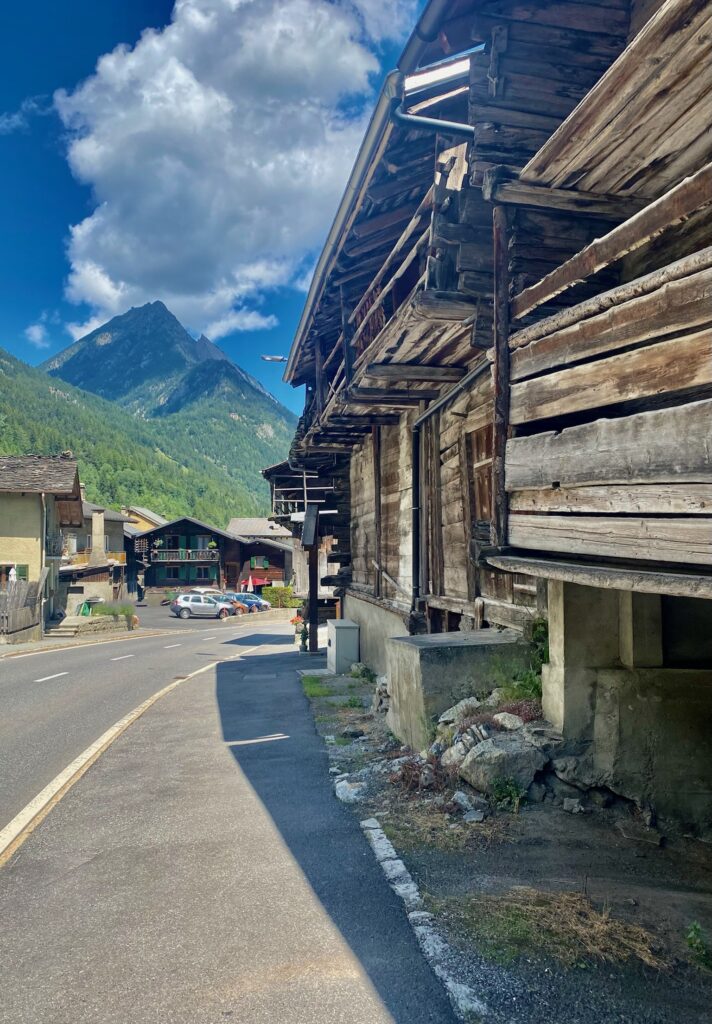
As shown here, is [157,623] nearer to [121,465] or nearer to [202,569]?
[202,569]

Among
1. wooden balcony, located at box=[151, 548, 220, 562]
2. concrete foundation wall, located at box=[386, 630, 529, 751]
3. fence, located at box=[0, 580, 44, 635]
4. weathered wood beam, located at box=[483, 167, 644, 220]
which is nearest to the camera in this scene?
weathered wood beam, located at box=[483, 167, 644, 220]

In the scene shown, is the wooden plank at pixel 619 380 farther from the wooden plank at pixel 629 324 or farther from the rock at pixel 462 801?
the rock at pixel 462 801

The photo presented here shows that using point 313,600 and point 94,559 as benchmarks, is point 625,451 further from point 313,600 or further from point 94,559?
point 94,559

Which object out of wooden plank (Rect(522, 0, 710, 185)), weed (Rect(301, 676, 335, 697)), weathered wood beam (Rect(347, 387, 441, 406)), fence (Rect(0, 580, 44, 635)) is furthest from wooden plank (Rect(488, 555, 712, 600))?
fence (Rect(0, 580, 44, 635))

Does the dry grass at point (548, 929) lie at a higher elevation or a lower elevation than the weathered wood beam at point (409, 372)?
lower

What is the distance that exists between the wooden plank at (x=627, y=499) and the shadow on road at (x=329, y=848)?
267 cm

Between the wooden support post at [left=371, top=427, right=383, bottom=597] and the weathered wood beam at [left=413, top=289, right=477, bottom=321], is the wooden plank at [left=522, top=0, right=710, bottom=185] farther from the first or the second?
the wooden support post at [left=371, top=427, right=383, bottom=597]

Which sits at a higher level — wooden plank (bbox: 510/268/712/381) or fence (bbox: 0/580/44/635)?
wooden plank (bbox: 510/268/712/381)

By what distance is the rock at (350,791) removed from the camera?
20.0 feet

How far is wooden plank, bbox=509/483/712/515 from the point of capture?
3.38m

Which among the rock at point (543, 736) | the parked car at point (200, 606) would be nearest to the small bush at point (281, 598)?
the parked car at point (200, 606)

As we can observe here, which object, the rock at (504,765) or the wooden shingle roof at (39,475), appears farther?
the wooden shingle roof at (39,475)

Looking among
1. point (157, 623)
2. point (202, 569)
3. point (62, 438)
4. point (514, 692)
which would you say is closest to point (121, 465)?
point (62, 438)

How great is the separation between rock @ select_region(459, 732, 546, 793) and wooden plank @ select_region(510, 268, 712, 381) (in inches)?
120
